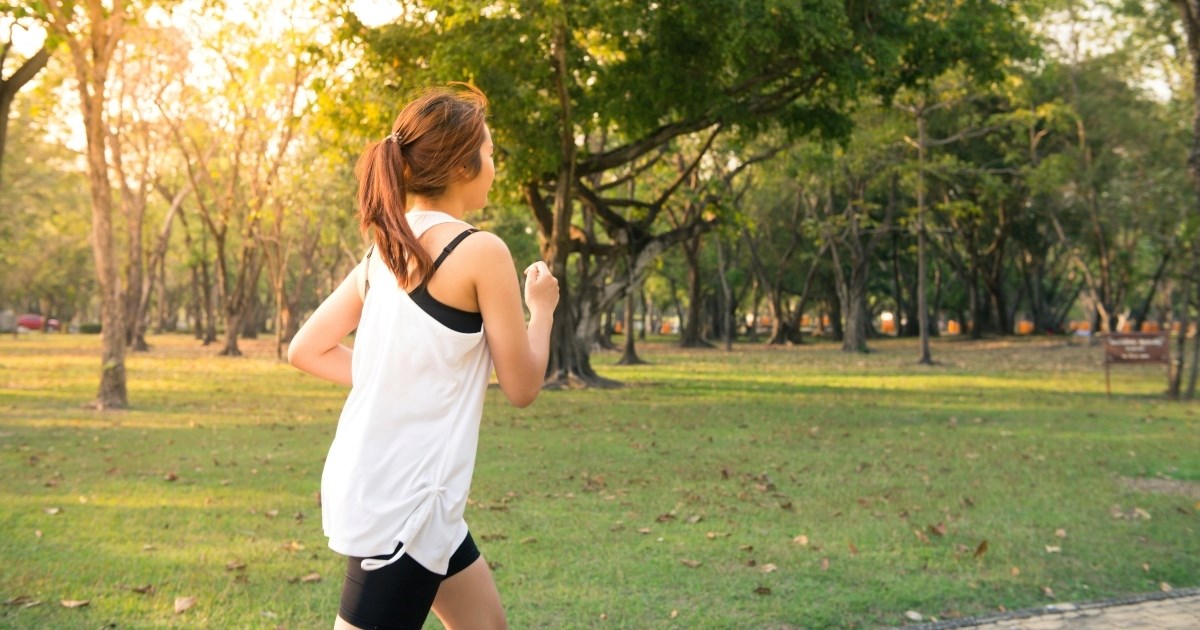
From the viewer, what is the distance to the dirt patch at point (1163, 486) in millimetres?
9836

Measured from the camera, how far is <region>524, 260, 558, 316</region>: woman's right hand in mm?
2590

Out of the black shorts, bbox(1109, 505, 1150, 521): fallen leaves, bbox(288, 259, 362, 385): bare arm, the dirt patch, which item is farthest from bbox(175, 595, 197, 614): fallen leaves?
the dirt patch

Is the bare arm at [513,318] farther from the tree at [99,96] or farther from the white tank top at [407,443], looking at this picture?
the tree at [99,96]

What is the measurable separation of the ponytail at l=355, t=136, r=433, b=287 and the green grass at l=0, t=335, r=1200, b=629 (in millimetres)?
3562

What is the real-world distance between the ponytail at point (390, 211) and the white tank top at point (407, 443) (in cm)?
8

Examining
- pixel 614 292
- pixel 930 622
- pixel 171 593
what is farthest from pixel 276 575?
pixel 614 292

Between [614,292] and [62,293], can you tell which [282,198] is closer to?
[614,292]

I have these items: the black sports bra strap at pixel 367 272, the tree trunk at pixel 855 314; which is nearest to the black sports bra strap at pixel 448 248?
the black sports bra strap at pixel 367 272

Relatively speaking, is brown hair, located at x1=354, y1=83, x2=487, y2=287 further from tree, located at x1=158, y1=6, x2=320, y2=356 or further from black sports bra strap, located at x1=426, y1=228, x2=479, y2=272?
tree, located at x1=158, y1=6, x2=320, y2=356

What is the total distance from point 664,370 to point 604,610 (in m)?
25.0

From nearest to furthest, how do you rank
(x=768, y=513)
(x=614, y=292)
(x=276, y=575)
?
1. (x=276, y=575)
2. (x=768, y=513)
3. (x=614, y=292)

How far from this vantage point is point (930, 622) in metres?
5.62

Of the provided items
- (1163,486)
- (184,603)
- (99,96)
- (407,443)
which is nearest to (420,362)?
(407,443)

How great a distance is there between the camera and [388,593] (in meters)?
2.48
